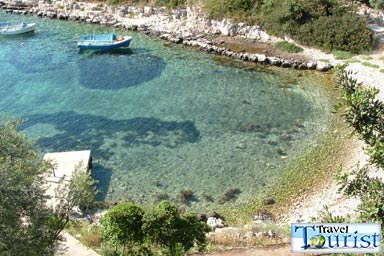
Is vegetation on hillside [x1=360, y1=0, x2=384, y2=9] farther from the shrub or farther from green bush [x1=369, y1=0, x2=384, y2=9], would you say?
the shrub

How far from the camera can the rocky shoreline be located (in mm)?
46969

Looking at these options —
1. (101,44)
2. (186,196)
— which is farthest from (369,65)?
(101,44)

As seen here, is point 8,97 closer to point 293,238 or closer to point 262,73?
point 262,73

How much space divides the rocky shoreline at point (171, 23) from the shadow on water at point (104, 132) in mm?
15586

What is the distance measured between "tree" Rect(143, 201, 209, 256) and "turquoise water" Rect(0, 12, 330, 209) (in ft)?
22.8

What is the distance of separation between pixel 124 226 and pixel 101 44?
33135 millimetres

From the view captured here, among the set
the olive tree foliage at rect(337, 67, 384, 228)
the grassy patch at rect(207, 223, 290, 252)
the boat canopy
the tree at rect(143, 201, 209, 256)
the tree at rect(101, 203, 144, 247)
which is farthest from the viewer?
the boat canopy

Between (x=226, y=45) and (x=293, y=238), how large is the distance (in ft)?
128

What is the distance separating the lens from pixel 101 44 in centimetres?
4919

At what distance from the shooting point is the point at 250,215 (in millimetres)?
26109

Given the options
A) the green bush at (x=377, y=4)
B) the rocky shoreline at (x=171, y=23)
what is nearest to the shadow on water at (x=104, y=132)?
the rocky shoreline at (x=171, y=23)

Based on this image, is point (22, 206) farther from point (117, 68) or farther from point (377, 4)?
point (377, 4)

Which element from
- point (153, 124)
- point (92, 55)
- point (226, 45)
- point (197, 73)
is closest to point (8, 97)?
point (92, 55)

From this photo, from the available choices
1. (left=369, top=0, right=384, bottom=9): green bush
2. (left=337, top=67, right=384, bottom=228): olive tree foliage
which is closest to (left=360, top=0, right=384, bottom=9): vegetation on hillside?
(left=369, top=0, right=384, bottom=9): green bush
